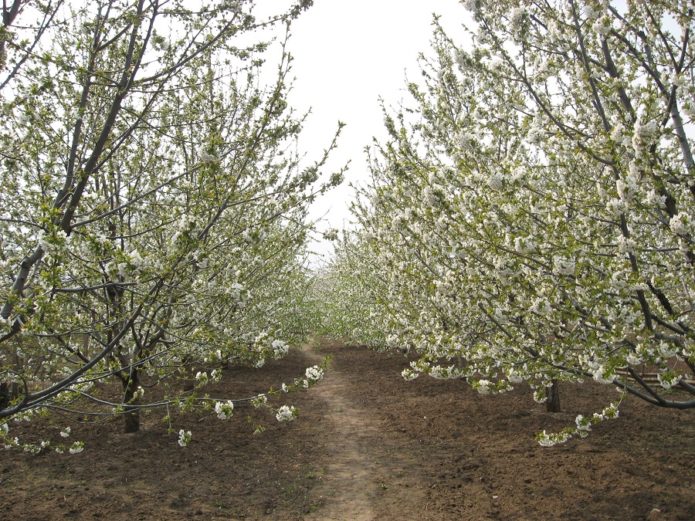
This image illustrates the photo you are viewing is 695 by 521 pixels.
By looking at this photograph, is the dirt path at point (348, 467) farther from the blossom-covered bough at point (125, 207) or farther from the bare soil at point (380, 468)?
the blossom-covered bough at point (125, 207)

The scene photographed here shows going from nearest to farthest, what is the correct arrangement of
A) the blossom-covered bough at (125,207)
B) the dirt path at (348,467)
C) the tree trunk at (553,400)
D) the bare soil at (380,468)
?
the blossom-covered bough at (125,207)
the bare soil at (380,468)
the dirt path at (348,467)
the tree trunk at (553,400)

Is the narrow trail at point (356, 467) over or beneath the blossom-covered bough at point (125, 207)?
beneath

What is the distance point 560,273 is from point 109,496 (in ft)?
18.7

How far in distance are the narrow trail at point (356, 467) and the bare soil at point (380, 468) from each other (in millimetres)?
26

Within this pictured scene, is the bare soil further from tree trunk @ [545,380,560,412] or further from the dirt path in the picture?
tree trunk @ [545,380,560,412]

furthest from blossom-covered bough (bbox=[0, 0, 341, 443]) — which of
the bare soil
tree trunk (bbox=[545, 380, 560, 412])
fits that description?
tree trunk (bbox=[545, 380, 560, 412])

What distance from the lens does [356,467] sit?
6.95 m

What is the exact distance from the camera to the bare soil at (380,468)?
17.4 feet

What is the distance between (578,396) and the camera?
961cm

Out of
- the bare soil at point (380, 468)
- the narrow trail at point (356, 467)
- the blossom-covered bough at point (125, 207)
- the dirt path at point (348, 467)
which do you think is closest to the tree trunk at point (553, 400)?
the bare soil at point (380, 468)

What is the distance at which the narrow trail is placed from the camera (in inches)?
221

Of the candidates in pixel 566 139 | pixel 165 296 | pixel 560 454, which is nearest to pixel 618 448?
pixel 560 454

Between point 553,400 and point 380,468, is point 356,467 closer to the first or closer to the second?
Answer: point 380,468

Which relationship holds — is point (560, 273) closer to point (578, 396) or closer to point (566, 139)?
point (566, 139)
